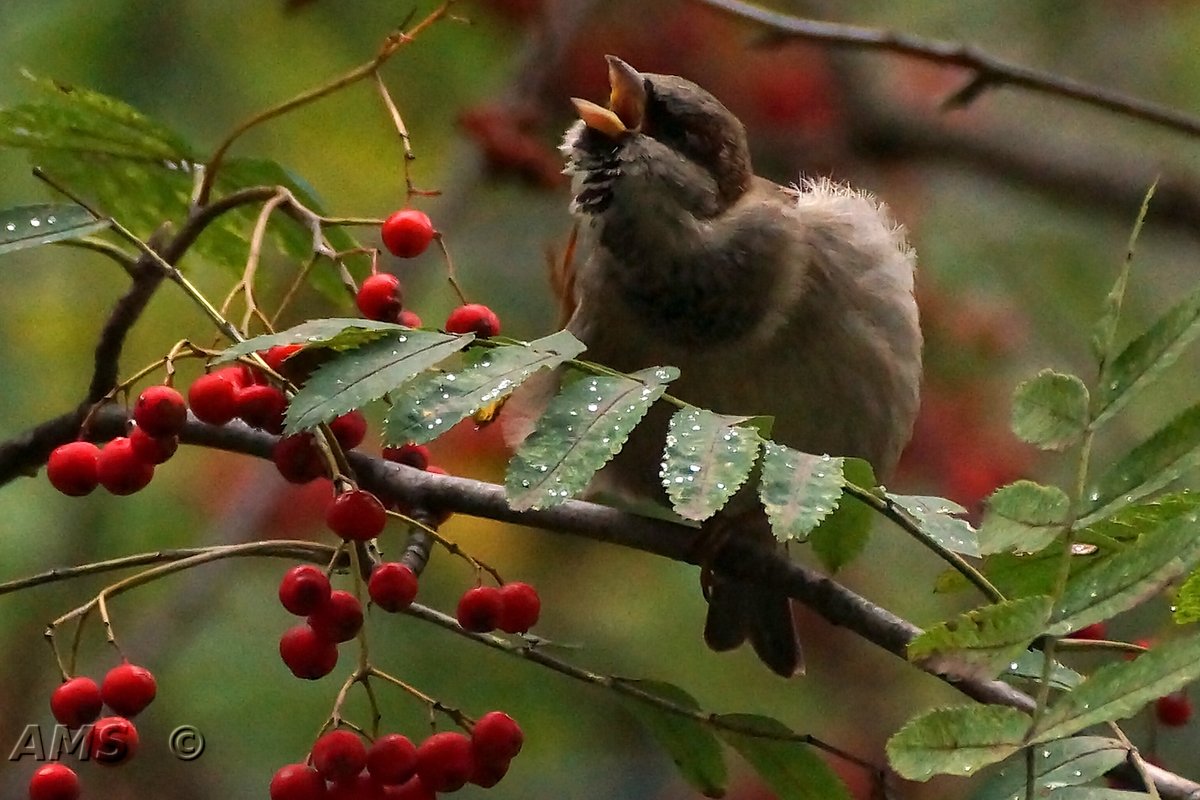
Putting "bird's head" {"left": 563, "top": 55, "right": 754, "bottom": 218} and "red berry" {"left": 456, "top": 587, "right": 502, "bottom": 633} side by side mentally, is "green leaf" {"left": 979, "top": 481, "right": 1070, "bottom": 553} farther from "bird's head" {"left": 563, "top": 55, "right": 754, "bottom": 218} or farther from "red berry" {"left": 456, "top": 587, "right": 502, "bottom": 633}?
"bird's head" {"left": 563, "top": 55, "right": 754, "bottom": 218}

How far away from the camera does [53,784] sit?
119cm

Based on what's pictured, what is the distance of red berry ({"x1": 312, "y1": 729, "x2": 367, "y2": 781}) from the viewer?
1178 millimetres

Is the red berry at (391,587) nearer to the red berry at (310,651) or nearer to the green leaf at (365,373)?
the red berry at (310,651)

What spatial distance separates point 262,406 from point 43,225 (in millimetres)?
241

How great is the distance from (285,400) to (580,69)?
246 centimetres

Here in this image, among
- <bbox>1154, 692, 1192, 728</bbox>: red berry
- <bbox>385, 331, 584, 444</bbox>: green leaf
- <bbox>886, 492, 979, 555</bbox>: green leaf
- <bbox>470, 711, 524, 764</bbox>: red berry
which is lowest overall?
<bbox>470, 711, 524, 764</bbox>: red berry

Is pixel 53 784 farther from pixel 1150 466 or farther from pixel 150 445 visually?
pixel 1150 466

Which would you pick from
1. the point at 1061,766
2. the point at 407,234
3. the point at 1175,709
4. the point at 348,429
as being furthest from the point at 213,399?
the point at 1175,709

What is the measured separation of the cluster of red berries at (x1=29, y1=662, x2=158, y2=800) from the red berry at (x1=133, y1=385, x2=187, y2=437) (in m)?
0.21

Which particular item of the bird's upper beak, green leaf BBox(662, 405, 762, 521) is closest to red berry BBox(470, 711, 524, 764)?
green leaf BBox(662, 405, 762, 521)

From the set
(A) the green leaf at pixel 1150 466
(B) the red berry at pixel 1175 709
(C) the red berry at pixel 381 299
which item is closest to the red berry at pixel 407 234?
(C) the red berry at pixel 381 299

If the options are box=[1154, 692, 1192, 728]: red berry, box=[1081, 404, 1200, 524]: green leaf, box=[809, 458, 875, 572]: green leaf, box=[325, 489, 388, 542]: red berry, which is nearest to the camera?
box=[1081, 404, 1200, 524]: green leaf

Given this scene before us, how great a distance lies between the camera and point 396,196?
3.29 m

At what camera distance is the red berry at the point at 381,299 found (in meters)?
1.28
